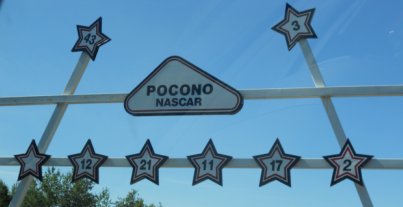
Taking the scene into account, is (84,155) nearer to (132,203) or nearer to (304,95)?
(304,95)

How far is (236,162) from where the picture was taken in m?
8.97

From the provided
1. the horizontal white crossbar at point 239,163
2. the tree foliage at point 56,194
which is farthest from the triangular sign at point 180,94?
the tree foliage at point 56,194

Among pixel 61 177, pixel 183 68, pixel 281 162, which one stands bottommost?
pixel 281 162

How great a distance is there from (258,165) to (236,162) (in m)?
0.39

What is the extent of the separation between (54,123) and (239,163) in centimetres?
400

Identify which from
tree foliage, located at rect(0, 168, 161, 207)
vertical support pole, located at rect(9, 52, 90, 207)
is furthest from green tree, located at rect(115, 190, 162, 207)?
vertical support pole, located at rect(9, 52, 90, 207)

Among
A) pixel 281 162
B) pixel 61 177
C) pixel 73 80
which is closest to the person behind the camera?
pixel 281 162

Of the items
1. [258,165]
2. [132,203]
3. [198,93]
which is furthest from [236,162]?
[132,203]

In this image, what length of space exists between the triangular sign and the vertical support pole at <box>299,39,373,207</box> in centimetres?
145

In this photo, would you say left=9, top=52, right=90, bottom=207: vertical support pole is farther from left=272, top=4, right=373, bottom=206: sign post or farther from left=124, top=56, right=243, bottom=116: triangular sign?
left=272, top=4, right=373, bottom=206: sign post

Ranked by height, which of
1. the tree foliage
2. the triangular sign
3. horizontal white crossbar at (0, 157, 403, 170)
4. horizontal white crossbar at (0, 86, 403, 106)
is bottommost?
horizontal white crossbar at (0, 157, 403, 170)

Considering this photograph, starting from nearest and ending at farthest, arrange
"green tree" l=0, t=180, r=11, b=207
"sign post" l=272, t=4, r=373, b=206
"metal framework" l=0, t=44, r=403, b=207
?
"metal framework" l=0, t=44, r=403, b=207 < "sign post" l=272, t=4, r=373, b=206 < "green tree" l=0, t=180, r=11, b=207

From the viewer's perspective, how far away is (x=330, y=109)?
9086mm

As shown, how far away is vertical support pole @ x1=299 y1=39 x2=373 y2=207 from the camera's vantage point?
27.9 feet
